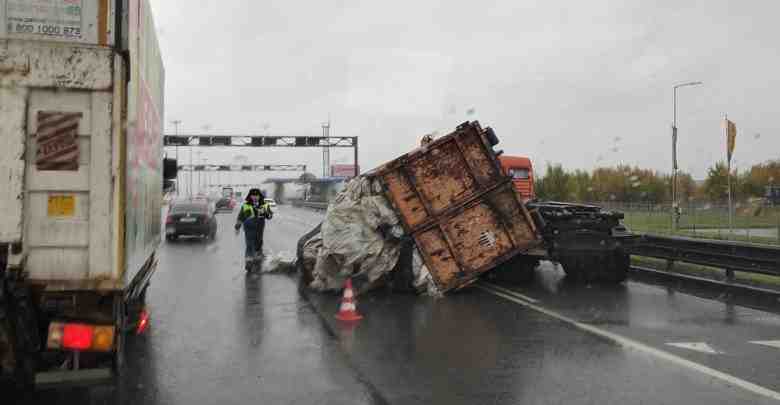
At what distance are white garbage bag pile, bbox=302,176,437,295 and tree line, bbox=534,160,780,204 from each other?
1496 inches

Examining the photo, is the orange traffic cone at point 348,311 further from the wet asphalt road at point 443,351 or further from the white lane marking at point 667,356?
the white lane marking at point 667,356

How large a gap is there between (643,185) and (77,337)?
212 feet

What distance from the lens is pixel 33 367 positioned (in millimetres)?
4223

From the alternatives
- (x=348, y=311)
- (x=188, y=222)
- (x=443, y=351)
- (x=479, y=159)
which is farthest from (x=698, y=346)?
(x=188, y=222)

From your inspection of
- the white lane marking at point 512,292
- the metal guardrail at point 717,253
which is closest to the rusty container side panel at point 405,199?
the white lane marking at point 512,292

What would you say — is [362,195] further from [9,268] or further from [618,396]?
[9,268]

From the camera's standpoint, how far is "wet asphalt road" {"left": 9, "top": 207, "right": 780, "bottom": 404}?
5.35 metres

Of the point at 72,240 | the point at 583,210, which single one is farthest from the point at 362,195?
the point at 72,240

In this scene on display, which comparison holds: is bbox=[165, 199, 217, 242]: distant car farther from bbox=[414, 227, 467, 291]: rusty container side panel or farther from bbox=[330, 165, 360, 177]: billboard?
bbox=[330, 165, 360, 177]: billboard

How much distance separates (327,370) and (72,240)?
269 centimetres

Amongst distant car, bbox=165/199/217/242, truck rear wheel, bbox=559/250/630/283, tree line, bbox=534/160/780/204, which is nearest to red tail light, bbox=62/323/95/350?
truck rear wheel, bbox=559/250/630/283

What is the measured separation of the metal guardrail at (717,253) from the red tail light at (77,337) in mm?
9647

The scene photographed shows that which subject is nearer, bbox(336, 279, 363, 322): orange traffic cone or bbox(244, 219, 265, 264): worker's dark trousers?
bbox(336, 279, 363, 322): orange traffic cone

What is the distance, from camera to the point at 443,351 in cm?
682
